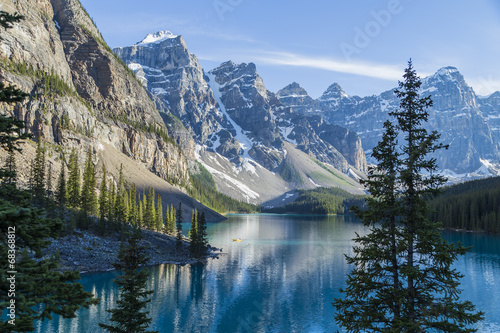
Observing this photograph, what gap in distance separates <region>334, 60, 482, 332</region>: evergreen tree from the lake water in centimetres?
2902

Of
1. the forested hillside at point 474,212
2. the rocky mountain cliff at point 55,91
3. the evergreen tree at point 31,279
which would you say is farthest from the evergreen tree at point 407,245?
the forested hillside at point 474,212

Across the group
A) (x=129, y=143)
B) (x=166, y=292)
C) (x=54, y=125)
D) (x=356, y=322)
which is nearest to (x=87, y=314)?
(x=166, y=292)

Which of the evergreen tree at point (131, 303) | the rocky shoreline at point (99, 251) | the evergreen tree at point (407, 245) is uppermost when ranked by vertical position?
the evergreen tree at point (407, 245)

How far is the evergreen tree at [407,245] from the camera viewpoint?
14945 mm

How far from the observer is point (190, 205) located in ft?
576

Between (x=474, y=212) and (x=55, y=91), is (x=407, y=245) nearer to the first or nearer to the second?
(x=474, y=212)

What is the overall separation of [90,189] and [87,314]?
184 ft

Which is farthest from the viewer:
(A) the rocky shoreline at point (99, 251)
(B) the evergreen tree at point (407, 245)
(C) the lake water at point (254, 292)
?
(A) the rocky shoreline at point (99, 251)

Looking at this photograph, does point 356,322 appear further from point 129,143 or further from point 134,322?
point 129,143

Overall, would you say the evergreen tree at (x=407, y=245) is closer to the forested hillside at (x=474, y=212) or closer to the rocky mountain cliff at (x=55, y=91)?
the rocky mountain cliff at (x=55, y=91)

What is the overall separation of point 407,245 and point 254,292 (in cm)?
4549

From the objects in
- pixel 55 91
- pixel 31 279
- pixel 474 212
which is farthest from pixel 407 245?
pixel 55 91

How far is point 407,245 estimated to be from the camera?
1534 cm

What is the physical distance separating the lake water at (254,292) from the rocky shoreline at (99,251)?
2.81 m
